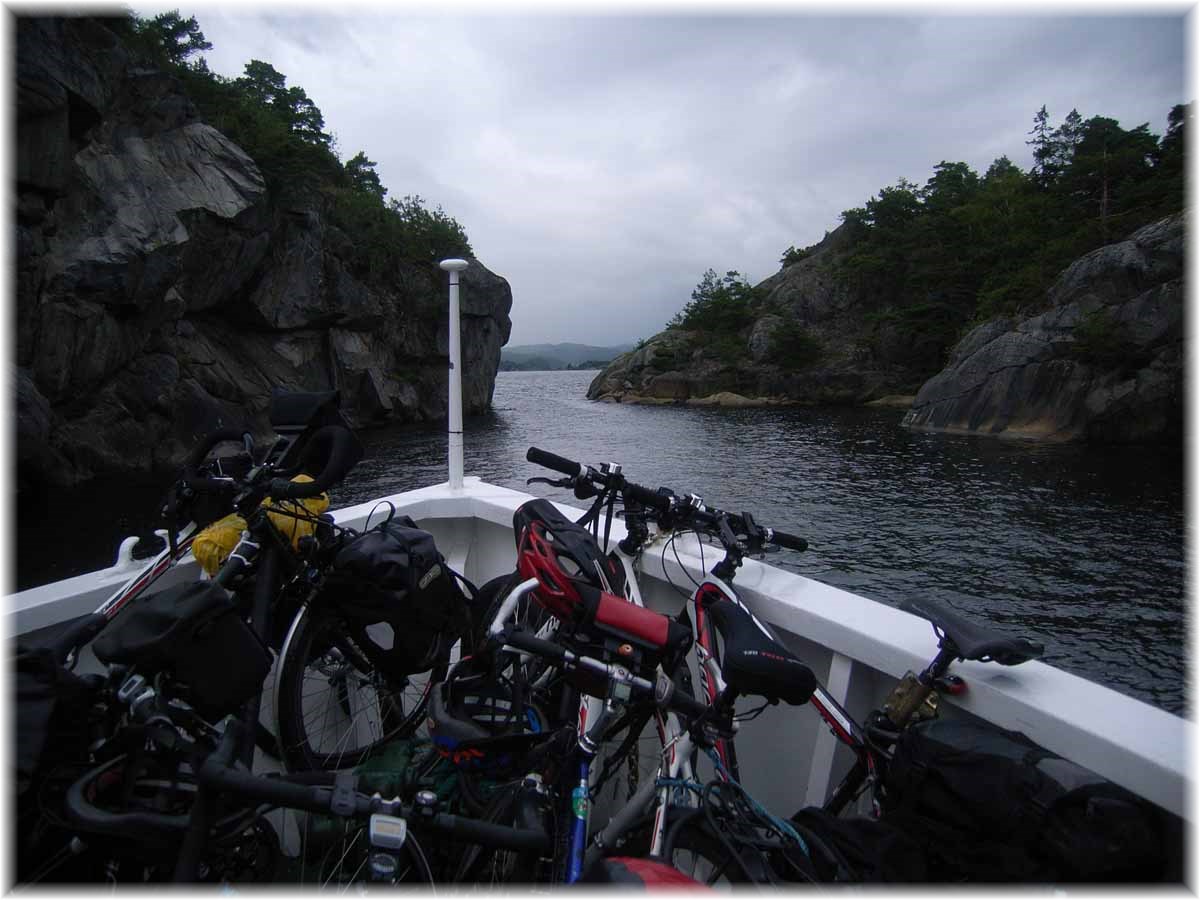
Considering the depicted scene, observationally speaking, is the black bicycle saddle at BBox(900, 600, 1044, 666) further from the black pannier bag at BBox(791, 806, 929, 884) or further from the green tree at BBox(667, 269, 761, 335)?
the green tree at BBox(667, 269, 761, 335)

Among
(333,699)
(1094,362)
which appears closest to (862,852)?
Result: (333,699)

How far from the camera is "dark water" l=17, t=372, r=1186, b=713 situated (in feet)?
34.2

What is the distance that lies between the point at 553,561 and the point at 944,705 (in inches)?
48.1

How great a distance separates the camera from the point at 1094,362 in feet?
86.2

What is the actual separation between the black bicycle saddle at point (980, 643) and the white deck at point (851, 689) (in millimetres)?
94

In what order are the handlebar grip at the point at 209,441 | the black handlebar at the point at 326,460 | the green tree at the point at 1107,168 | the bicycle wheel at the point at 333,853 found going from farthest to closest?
the green tree at the point at 1107,168
the handlebar grip at the point at 209,441
the black handlebar at the point at 326,460
the bicycle wheel at the point at 333,853

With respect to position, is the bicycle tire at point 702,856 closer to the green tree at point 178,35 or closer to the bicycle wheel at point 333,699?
the bicycle wheel at point 333,699

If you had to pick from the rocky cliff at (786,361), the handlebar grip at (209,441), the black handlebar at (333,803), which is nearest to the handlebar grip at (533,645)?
the black handlebar at (333,803)

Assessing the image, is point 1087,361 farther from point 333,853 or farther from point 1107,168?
point 333,853

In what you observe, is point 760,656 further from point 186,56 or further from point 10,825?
point 186,56

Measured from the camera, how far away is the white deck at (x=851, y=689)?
139 cm

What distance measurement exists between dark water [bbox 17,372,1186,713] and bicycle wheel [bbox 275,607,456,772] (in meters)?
2.03

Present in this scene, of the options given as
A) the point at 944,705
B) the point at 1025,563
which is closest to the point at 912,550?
the point at 1025,563

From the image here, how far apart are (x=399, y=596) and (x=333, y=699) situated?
24.7 inches
